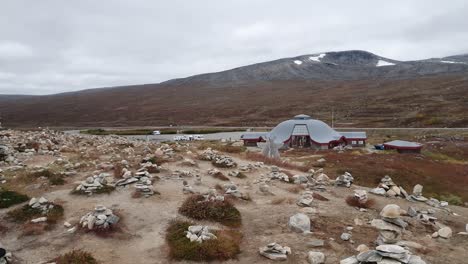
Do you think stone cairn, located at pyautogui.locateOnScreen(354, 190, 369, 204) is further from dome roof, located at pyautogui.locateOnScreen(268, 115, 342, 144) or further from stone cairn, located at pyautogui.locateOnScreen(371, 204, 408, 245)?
dome roof, located at pyautogui.locateOnScreen(268, 115, 342, 144)

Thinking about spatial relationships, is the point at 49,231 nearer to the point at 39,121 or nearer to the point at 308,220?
the point at 308,220

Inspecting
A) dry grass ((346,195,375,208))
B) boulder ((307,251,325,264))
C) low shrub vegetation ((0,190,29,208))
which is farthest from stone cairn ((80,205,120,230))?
dry grass ((346,195,375,208))

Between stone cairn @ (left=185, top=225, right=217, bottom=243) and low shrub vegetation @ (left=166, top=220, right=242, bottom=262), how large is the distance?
0.14 meters

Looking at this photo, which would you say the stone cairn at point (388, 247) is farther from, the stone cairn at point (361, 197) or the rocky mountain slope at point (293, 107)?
the rocky mountain slope at point (293, 107)

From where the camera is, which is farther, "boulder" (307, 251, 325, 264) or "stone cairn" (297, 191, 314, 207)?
"stone cairn" (297, 191, 314, 207)

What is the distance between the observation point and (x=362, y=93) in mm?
154375

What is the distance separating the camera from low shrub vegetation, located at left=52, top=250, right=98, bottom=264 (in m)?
10.8

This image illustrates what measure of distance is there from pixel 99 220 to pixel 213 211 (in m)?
4.49

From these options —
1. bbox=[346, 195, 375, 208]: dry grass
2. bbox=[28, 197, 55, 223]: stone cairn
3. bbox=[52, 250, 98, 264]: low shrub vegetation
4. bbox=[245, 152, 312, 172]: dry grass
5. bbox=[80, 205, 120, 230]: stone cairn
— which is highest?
bbox=[28, 197, 55, 223]: stone cairn

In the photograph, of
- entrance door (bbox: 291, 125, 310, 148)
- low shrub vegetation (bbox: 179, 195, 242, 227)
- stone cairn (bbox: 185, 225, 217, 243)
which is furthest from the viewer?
entrance door (bbox: 291, 125, 310, 148)

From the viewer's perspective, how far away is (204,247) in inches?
474

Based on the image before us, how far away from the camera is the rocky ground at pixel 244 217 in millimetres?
12172

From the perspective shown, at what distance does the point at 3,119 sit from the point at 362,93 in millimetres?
158613

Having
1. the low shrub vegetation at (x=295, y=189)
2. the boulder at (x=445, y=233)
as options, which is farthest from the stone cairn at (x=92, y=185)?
the boulder at (x=445, y=233)
